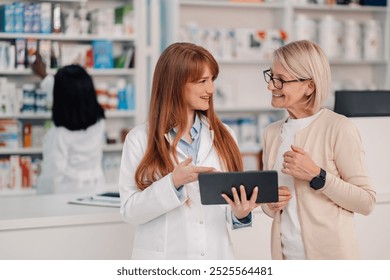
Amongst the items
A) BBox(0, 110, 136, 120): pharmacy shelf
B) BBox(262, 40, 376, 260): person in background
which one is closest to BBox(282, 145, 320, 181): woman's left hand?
BBox(262, 40, 376, 260): person in background

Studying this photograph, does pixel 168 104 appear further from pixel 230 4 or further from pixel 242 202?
pixel 230 4

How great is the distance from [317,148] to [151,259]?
0.57 metres

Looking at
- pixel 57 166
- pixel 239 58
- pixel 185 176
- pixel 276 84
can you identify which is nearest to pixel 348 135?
pixel 276 84

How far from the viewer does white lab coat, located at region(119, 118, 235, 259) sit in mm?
2084

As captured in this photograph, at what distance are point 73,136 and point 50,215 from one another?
1.68 m

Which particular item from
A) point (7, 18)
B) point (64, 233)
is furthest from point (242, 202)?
point (7, 18)

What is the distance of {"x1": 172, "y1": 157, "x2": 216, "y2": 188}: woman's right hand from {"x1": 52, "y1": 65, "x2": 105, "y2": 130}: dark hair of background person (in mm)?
2444

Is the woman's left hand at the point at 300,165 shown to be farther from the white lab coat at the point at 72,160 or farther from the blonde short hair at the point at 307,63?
the white lab coat at the point at 72,160

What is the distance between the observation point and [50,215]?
2764 mm

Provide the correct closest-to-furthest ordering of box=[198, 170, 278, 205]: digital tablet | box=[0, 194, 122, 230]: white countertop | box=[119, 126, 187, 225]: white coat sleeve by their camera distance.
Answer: box=[198, 170, 278, 205]: digital tablet, box=[119, 126, 187, 225]: white coat sleeve, box=[0, 194, 122, 230]: white countertop

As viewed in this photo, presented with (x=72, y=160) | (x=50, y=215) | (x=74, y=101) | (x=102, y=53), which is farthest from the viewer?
(x=102, y=53)

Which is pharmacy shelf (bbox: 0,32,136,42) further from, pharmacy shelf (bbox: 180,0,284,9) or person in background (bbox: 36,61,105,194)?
person in background (bbox: 36,61,105,194)

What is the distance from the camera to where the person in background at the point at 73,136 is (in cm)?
436

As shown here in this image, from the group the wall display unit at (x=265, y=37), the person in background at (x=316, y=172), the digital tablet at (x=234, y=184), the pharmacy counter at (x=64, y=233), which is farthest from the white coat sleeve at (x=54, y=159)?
the digital tablet at (x=234, y=184)
